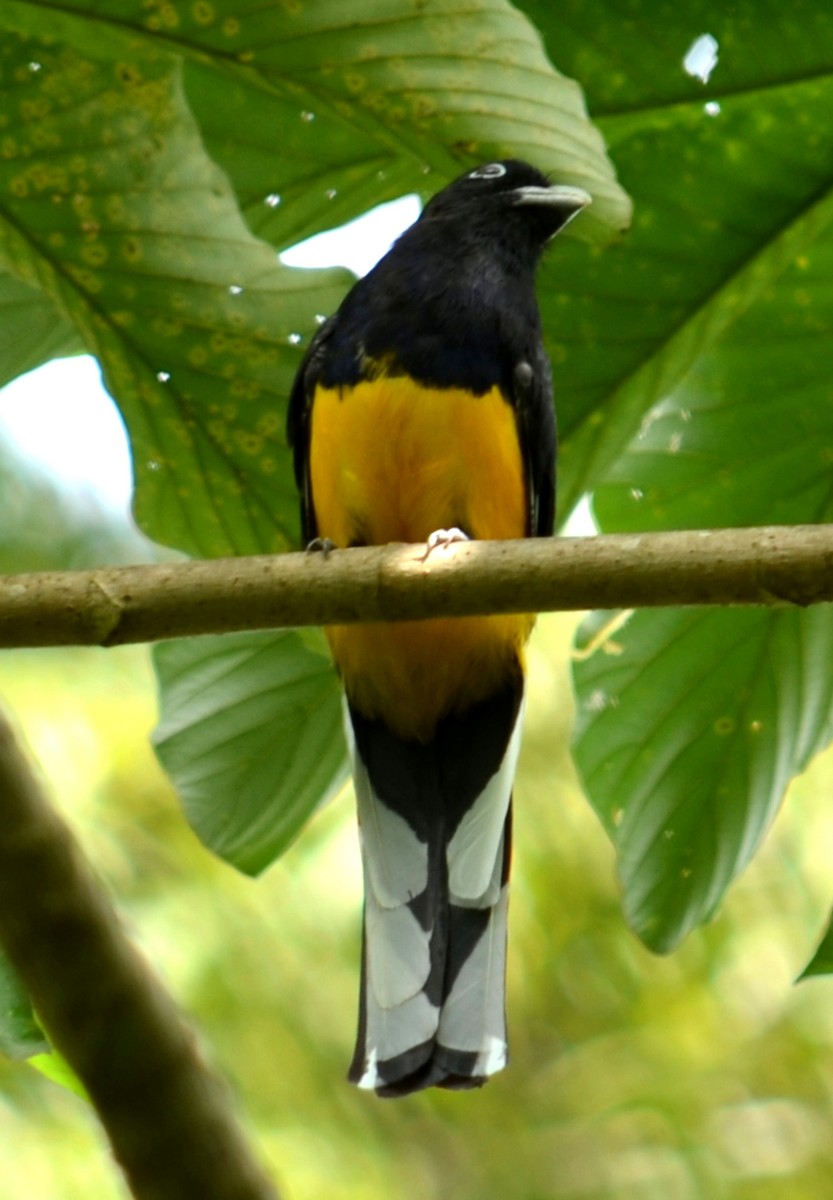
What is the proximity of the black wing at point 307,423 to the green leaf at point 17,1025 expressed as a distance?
3.86 ft

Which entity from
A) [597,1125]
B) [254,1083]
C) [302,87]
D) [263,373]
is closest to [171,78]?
[302,87]

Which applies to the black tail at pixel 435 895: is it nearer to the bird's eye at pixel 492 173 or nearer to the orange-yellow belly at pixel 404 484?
the orange-yellow belly at pixel 404 484

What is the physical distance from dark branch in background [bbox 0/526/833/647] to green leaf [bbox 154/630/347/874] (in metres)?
0.93

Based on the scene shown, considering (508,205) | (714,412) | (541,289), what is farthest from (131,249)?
(508,205)

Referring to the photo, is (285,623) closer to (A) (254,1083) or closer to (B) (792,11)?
(B) (792,11)

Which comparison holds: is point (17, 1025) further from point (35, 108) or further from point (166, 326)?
point (35, 108)

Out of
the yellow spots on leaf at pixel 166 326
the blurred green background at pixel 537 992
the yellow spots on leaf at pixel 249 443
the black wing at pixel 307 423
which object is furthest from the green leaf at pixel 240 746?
the blurred green background at pixel 537 992

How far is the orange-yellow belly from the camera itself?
3451 millimetres

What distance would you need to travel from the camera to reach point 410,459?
3436 millimetres

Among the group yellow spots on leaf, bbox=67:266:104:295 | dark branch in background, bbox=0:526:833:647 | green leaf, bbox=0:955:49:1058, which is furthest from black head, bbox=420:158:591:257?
green leaf, bbox=0:955:49:1058

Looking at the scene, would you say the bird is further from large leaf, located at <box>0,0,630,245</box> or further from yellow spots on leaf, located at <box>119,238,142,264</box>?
large leaf, located at <box>0,0,630,245</box>

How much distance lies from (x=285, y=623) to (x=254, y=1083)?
4.71 meters

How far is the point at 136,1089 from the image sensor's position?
1.67 meters

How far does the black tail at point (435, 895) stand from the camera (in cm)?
305
